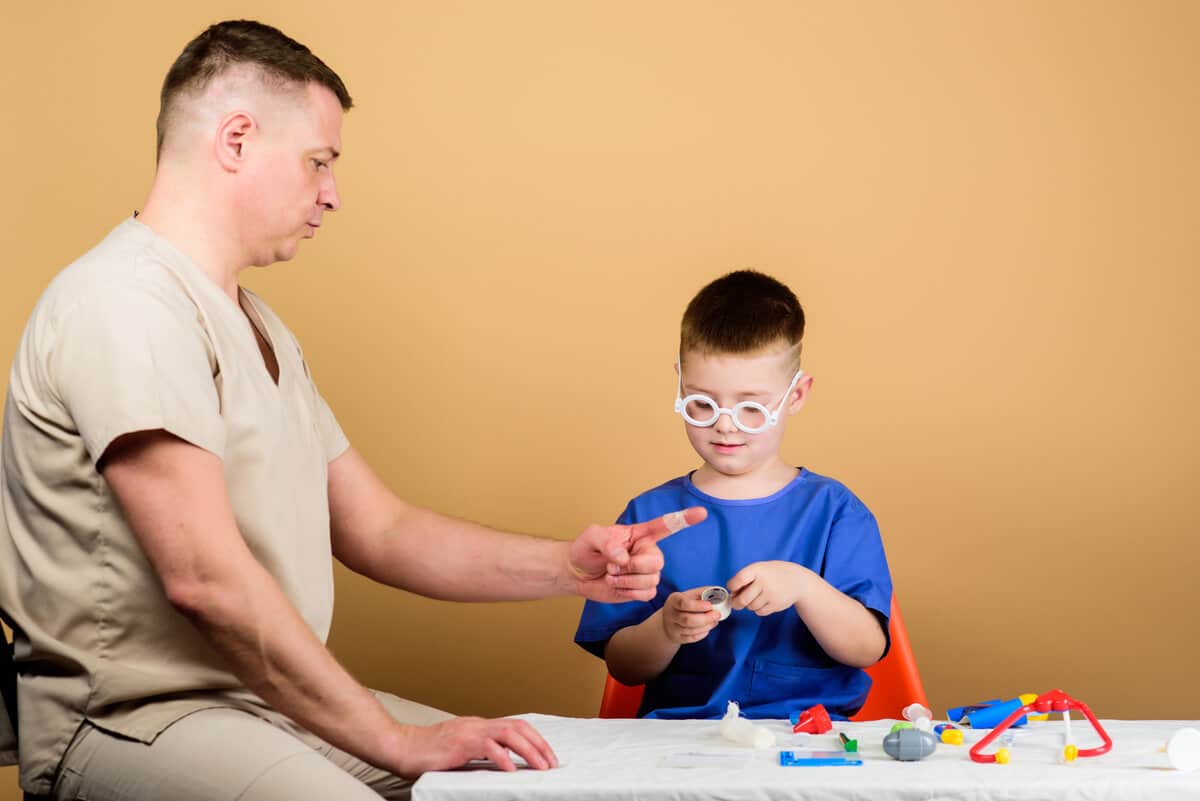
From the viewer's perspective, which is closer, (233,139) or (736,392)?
(233,139)

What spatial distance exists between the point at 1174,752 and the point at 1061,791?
0.19m

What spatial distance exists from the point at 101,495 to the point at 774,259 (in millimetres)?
1967

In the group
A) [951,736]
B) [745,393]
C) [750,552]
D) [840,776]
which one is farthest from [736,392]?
[840,776]

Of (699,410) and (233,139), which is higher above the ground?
(233,139)

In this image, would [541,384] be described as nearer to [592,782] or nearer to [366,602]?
[366,602]

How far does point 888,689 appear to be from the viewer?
2.57 m

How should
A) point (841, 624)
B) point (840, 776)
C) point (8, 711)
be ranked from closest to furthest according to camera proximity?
point (840, 776), point (8, 711), point (841, 624)

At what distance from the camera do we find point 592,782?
1.63m

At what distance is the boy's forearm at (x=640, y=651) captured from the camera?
2.25 m

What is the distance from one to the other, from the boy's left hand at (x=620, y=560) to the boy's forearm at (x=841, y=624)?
0.26m

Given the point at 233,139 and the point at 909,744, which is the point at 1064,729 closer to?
the point at 909,744

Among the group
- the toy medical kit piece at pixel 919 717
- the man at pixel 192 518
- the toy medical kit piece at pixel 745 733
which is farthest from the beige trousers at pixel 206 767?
the toy medical kit piece at pixel 919 717

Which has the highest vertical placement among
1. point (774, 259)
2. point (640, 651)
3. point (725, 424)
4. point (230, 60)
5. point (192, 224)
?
point (230, 60)

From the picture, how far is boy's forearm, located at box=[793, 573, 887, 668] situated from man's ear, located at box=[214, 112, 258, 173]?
1164 millimetres
